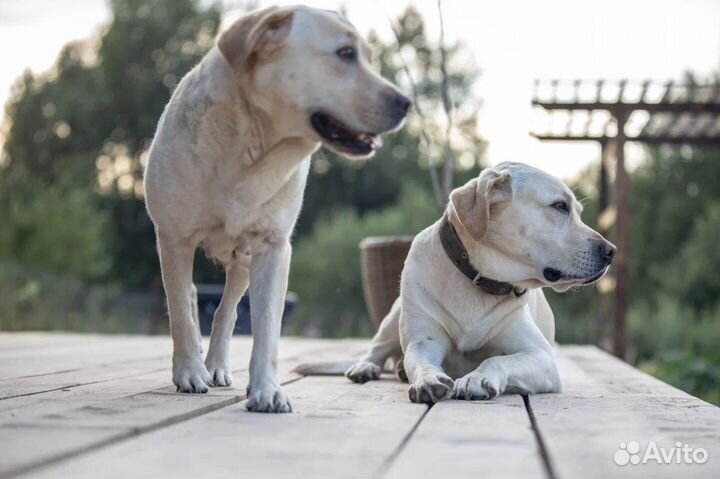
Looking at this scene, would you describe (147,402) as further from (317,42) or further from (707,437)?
(707,437)

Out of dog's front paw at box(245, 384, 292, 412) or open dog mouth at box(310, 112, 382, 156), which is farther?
open dog mouth at box(310, 112, 382, 156)

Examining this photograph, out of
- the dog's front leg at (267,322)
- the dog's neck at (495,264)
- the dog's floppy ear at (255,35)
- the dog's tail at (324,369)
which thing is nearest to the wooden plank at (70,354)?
the dog's tail at (324,369)

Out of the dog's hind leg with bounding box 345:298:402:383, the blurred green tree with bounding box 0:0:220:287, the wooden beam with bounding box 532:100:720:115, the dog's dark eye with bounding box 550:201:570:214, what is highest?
the blurred green tree with bounding box 0:0:220:287

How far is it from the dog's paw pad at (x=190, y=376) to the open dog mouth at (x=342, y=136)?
841 mm

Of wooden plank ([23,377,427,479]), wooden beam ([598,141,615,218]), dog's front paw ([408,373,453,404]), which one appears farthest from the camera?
wooden beam ([598,141,615,218])

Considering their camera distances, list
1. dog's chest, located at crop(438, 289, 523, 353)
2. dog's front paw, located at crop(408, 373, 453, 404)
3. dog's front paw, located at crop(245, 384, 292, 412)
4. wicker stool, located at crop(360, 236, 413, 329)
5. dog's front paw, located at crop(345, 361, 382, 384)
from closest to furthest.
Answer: dog's front paw, located at crop(245, 384, 292, 412) → dog's front paw, located at crop(408, 373, 453, 404) → dog's chest, located at crop(438, 289, 523, 353) → dog's front paw, located at crop(345, 361, 382, 384) → wicker stool, located at crop(360, 236, 413, 329)

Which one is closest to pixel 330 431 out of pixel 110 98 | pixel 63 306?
pixel 63 306

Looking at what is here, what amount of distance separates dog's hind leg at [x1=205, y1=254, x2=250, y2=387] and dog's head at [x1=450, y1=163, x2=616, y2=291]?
2.57ft

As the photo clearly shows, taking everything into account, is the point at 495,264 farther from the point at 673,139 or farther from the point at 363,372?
the point at 673,139

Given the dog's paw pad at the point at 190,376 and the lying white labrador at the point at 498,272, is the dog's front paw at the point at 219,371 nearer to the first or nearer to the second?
the dog's paw pad at the point at 190,376

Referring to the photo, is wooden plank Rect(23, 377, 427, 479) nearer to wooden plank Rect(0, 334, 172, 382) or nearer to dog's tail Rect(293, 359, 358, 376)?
dog's tail Rect(293, 359, 358, 376)

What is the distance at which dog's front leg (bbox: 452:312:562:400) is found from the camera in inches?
118

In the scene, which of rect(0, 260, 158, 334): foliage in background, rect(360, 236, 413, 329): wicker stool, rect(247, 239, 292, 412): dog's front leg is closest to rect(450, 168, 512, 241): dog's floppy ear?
rect(247, 239, 292, 412): dog's front leg

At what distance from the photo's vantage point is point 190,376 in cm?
304
